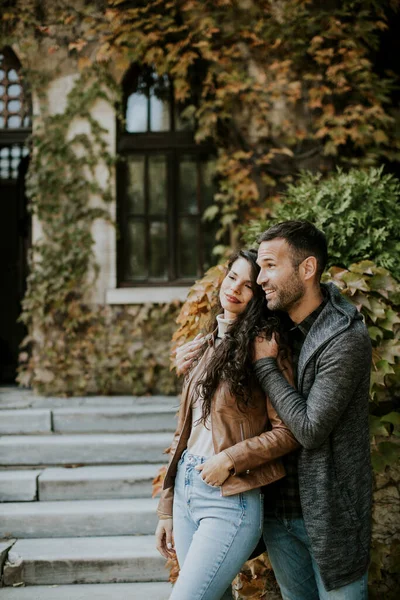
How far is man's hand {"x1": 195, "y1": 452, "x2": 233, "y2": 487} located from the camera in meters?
2.07

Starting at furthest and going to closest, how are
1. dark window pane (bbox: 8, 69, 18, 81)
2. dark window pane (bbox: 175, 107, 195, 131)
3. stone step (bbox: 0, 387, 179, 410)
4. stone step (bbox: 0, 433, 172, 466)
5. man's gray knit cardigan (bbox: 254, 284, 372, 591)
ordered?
dark window pane (bbox: 8, 69, 18, 81) → dark window pane (bbox: 175, 107, 195, 131) → stone step (bbox: 0, 387, 179, 410) → stone step (bbox: 0, 433, 172, 466) → man's gray knit cardigan (bbox: 254, 284, 372, 591)

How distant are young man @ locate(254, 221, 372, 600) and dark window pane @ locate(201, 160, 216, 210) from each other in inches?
181

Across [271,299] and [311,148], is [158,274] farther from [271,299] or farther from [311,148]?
[271,299]

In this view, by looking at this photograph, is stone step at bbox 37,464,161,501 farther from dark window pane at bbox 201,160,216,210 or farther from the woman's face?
dark window pane at bbox 201,160,216,210

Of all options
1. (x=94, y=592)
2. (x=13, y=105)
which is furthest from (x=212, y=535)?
(x=13, y=105)

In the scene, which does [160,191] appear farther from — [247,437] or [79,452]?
[247,437]

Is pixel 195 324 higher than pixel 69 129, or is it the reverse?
pixel 69 129

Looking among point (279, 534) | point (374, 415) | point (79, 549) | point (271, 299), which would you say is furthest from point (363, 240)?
point (79, 549)

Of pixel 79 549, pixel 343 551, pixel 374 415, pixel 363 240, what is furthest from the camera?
pixel 79 549

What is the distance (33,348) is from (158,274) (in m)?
1.60

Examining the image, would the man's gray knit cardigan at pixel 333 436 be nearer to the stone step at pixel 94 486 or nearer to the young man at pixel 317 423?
the young man at pixel 317 423

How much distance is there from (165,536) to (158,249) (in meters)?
4.61

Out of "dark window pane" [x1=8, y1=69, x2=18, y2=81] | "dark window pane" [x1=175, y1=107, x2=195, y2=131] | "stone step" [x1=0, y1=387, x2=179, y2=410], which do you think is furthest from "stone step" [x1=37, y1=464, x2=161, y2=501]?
"dark window pane" [x1=8, y1=69, x2=18, y2=81]

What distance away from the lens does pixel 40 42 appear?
21.2 feet
